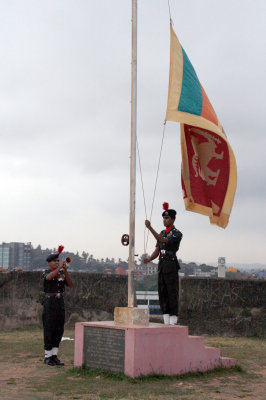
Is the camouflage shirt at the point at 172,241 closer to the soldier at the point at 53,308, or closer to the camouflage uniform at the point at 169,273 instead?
the camouflage uniform at the point at 169,273

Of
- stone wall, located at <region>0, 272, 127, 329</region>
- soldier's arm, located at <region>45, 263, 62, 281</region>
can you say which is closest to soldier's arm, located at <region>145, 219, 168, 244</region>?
soldier's arm, located at <region>45, 263, 62, 281</region>

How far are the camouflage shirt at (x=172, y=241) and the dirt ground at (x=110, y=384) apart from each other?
1.79 meters

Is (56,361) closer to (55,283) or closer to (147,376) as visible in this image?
(55,283)

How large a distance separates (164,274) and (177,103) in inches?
95.9

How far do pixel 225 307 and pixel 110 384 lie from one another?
6680mm

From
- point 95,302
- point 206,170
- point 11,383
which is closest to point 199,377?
point 11,383

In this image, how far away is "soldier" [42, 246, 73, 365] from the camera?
27.9 ft

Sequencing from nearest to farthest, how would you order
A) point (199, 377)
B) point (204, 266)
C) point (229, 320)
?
point (199, 377) < point (229, 320) < point (204, 266)

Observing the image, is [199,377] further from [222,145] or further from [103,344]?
[222,145]

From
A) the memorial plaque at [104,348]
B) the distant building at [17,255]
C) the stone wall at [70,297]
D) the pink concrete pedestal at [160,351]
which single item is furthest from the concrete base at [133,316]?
the distant building at [17,255]

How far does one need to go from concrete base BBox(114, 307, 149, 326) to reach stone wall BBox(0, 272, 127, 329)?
6081 millimetres

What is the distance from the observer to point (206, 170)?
8672 mm

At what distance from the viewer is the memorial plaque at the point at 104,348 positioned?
7182 mm

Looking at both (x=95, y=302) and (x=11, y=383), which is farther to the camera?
(x=95, y=302)
